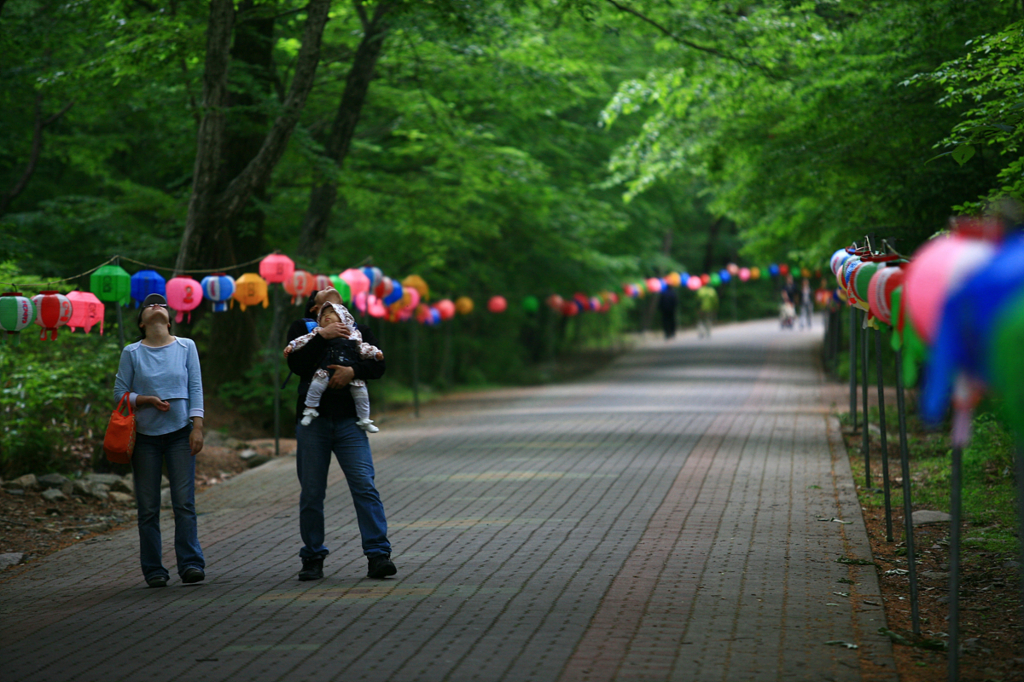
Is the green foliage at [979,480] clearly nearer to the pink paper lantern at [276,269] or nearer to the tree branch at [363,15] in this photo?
the pink paper lantern at [276,269]

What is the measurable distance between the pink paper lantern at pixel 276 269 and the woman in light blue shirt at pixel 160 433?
19.5ft

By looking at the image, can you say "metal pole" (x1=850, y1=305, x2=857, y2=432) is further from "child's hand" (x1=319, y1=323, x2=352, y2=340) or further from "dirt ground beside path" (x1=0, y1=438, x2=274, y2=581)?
"dirt ground beside path" (x1=0, y1=438, x2=274, y2=581)

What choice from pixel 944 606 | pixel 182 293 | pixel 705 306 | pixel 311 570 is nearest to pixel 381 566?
pixel 311 570

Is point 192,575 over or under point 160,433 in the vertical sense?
A: under

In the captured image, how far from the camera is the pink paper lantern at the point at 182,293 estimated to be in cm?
1234

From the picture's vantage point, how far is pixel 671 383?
87.0ft

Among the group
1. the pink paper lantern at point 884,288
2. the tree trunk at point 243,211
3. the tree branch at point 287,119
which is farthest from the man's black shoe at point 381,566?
the tree trunk at point 243,211

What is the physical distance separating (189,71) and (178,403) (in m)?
10.5

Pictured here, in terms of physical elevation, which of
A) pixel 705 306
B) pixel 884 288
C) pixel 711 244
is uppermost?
pixel 711 244

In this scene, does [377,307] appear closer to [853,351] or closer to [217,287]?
[217,287]

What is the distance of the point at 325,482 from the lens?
24.2 ft

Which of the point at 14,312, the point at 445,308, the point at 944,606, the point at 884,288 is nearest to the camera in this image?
the point at 884,288

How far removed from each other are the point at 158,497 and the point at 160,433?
1.51ft

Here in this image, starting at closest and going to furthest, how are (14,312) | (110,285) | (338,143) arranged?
(14,312) → (110,285) → (338,143)
